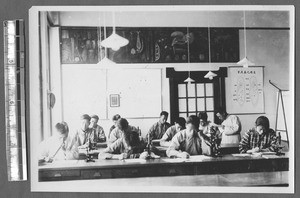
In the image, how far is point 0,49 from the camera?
3.41 meters

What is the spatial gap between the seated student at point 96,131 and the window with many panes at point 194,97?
1.68 ft

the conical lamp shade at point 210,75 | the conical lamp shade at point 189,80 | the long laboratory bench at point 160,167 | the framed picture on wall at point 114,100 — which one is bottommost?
the long laboratory bench at point 160,167

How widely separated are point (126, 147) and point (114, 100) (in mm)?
309

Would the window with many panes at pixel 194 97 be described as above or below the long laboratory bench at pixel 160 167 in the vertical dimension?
above

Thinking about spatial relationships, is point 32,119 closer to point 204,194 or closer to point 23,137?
point 23,137

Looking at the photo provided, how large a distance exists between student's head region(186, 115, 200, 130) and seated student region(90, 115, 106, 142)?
1.78 feet

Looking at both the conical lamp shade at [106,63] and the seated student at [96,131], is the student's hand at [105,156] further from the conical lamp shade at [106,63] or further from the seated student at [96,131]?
the conical lamp shade at [106,63]

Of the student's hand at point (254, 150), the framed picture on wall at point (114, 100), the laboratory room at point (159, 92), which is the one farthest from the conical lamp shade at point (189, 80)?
the student's hand at point (254, 150)

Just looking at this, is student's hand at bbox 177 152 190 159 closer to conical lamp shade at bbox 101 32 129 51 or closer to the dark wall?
the dark wall

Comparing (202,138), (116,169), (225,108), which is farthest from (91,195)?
(225,108)

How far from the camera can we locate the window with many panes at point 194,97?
11.2ft

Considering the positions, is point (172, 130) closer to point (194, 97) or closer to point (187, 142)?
point (187, 142)

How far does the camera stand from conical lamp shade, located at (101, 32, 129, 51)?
11.2ft

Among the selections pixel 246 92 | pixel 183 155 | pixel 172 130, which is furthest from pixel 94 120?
pixel 246 92
